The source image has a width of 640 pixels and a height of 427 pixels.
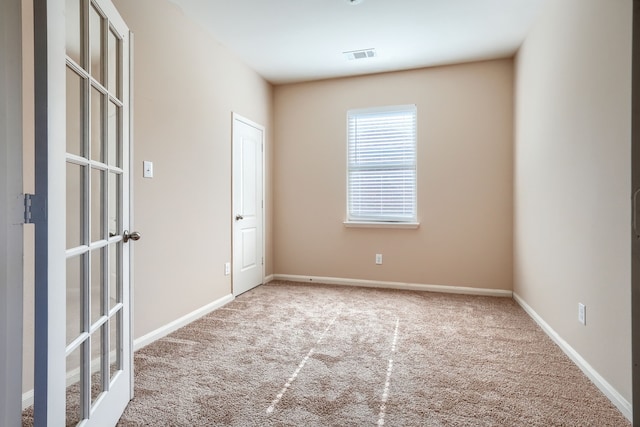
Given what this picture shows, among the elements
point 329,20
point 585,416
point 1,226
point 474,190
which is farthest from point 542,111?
point 1,226

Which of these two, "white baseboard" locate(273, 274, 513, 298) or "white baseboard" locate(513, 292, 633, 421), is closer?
"white baseboard" locate(513, 292, 633, 421)

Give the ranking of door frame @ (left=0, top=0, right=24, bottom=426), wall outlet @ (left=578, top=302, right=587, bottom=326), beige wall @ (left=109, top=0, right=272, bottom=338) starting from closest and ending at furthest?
door frame @ (left=0, top=0, right=24, bottom=426) < wall outlet @ (left=578, top=302, right=587, bottom=326) < beige wall @ (left=109, top=0, right=272, bottom=338)

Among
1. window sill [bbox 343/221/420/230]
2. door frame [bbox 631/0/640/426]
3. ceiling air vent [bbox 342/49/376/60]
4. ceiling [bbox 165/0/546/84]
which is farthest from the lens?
window sill [bbox 343/221/420/230]

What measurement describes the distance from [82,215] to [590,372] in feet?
8.84

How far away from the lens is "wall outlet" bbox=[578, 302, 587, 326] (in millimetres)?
2164

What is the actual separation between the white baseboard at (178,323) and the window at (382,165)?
1.86 m

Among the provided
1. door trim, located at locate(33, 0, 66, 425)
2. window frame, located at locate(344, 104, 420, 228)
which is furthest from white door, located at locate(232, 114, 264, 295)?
door trim, located at locate(33, 0, 66, 425)

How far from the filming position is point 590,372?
207 cm

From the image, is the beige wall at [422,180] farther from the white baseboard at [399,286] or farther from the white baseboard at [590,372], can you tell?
the white baseboard at [590,372]

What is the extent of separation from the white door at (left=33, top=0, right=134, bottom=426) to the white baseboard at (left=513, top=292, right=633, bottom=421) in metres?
2.35

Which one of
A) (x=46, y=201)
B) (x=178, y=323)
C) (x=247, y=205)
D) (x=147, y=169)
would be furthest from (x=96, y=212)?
(x=247, y=205)

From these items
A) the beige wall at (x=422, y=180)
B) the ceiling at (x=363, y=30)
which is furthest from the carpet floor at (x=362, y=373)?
the ceiling at (x=363, y=30)

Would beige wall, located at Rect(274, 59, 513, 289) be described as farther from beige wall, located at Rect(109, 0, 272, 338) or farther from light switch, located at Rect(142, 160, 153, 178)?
light switch, located at Rect(142, 160, 153, 178)

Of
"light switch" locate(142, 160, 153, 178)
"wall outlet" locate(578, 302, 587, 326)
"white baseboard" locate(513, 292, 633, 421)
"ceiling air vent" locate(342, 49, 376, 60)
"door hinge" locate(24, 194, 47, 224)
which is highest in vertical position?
"ceiling air vent" locate(342, 49, 376, 60)
